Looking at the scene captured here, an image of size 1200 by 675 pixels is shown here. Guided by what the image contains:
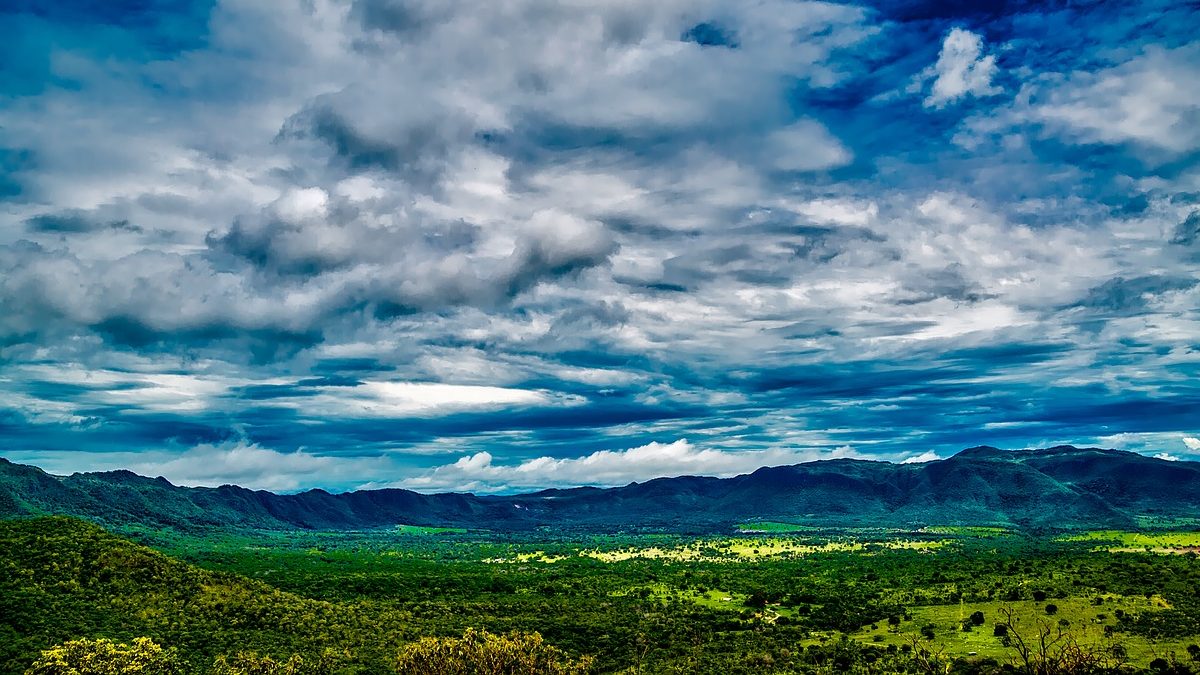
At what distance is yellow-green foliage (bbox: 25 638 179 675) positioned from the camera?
303ft

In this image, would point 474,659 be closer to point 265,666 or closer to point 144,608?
point 265,666

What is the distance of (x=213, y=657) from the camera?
114 m

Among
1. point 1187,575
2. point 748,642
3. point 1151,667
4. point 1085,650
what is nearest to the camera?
point 1151,667

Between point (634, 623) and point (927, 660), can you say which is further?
point (634, 623)

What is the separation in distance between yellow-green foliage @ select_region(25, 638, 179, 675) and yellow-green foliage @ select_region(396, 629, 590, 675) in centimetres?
3181

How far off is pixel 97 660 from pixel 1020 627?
128 m

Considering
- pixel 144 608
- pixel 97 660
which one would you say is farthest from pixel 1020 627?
pixel 144 608

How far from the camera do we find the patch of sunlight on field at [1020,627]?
105812mm

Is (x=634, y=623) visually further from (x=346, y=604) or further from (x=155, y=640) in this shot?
(x=155, y=640)

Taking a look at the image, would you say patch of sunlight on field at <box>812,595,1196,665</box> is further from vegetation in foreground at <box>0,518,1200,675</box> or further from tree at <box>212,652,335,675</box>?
tree at <box>212,652,335,675</box>

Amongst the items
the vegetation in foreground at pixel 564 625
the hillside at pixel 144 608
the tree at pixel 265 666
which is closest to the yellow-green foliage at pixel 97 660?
the vegetation in foreground at pixel 564 625

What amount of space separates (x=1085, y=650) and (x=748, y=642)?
4821 cm

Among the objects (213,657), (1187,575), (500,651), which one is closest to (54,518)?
(213,657)

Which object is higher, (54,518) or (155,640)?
(54,518)
